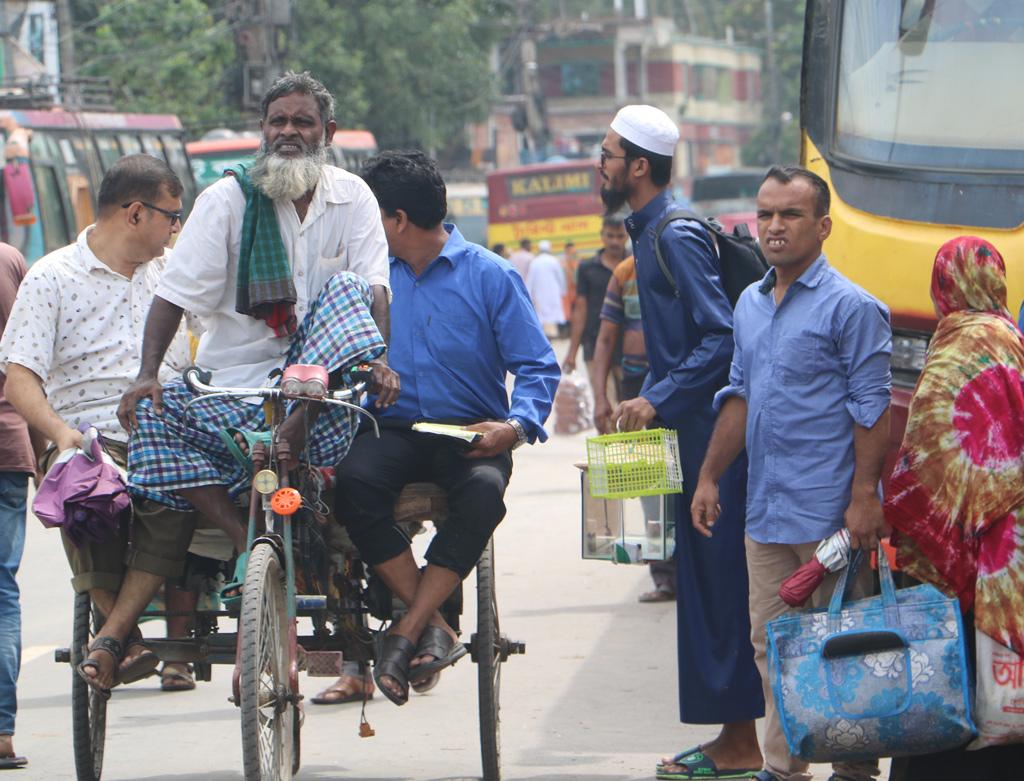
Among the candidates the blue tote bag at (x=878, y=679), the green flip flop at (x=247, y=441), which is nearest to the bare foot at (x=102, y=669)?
the green flip flop at (x=247, y=441)

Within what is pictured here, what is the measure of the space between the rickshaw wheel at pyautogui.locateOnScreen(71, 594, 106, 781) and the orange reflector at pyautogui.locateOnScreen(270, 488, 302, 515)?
850 millimetres

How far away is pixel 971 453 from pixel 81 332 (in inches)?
109

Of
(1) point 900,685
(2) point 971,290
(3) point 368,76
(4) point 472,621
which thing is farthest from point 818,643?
(3) point 368,76

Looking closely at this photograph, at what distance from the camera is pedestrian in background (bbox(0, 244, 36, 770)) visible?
607 cm

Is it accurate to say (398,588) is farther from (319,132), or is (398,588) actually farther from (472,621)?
(472,621)

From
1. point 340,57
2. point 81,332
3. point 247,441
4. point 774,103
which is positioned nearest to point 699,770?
point 247,441

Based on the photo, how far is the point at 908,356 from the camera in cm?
648

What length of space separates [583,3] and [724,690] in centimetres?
8232

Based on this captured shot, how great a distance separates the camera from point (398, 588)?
548 cm

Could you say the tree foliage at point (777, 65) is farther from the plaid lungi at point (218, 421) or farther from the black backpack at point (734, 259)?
the plaid lungi at point (218, 421)

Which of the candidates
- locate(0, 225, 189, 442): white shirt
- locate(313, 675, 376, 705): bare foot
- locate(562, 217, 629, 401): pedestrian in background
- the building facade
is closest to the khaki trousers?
locate(0, 225, 189, 442): white shirt

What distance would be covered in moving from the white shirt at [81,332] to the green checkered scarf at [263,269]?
0.59 meters

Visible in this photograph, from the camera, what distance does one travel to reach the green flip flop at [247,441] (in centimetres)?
509

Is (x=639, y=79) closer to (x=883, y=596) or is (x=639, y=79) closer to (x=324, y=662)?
(x=324, y=662)
